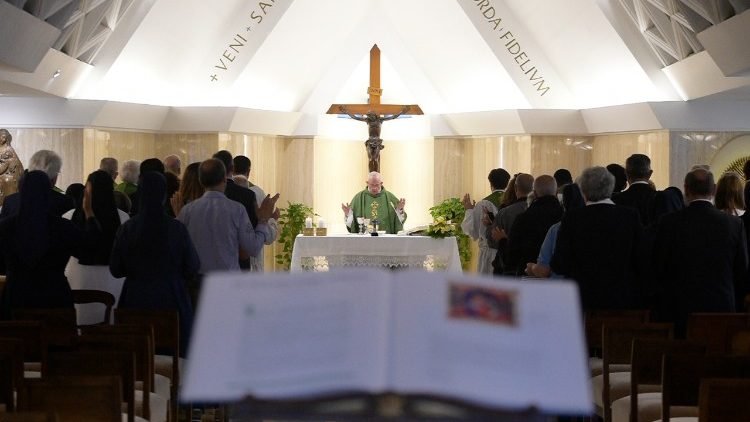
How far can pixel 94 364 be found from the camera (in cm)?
476

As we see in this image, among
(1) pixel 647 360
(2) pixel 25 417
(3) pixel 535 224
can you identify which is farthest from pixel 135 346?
(3) pixel 535 224

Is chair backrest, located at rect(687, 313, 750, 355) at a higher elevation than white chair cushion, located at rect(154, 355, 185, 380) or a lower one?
higher

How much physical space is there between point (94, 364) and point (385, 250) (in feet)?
28.9

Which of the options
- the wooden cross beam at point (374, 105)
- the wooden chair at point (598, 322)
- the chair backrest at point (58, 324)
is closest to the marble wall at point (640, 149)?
the wooden cross beam at point (374, 105)

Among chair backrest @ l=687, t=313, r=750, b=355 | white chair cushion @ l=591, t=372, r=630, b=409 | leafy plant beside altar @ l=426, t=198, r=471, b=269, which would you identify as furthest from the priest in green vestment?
chair backrest @ l=687, t=313, r=750, b=355

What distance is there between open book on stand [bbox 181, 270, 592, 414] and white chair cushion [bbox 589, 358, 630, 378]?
4071 mm

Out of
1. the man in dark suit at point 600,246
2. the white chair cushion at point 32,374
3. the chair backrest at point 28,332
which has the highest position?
the man in dark suit at point 600,246

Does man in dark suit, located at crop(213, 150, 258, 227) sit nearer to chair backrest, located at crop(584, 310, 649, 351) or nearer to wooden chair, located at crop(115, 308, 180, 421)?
wooden chair, located at crop(115, 308, 180, 421)

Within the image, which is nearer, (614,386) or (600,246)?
(614,386)

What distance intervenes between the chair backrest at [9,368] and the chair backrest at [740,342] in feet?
11.7

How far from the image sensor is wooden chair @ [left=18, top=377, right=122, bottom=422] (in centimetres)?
404

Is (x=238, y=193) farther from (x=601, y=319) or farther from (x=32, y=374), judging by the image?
(x=601, y=319)

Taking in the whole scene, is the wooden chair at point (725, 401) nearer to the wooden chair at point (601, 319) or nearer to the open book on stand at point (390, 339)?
the open book on stand at point (390, 339)

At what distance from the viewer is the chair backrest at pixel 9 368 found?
14.2 ft
